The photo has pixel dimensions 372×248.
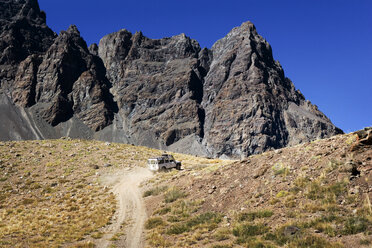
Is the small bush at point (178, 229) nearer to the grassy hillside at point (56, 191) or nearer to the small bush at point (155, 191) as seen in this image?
the grassy hillside at point (56, 191)

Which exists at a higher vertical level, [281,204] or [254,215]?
[281,204]

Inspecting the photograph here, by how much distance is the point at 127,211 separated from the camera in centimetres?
1917

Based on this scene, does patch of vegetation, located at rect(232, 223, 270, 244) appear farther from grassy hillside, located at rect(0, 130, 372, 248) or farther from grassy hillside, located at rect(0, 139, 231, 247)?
grassy hillside, located at rect(0, 139, 231, 247)

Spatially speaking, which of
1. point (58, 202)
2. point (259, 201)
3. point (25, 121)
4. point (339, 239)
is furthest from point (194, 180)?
point (25, 121)

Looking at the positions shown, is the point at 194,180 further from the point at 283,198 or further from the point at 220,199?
the point at 283,198

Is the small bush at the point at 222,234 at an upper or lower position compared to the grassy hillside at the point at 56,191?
lower

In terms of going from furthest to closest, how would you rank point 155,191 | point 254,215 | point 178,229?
point 155,191 < point 178,229 < point 254,215

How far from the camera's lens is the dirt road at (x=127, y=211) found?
45.7ft

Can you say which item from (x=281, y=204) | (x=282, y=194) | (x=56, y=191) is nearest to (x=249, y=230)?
(x=281, y=204)

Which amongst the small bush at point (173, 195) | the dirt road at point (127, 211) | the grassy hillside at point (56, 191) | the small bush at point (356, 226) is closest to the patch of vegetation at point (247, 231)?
the small bush at point (356, 226)

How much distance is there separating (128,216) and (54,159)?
79.8 ft

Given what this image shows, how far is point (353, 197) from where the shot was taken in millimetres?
12094

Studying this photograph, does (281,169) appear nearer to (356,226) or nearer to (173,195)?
(356,226)

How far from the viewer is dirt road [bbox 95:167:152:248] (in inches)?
548
